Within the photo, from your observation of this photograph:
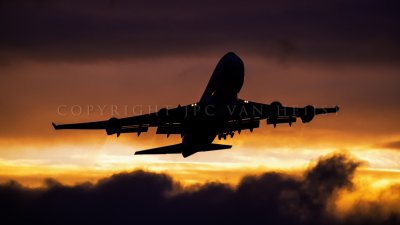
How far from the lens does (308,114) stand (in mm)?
123062

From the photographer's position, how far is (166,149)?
128500 millimetres

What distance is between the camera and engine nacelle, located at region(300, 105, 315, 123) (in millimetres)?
122562

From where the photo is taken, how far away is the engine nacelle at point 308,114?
122562 millimetres

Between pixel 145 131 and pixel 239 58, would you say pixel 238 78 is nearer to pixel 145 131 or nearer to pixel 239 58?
pixel 239 58

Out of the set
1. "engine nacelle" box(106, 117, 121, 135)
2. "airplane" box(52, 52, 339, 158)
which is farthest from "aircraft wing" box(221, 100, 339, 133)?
"engine nacelle" box(106, 117, 121, 135)

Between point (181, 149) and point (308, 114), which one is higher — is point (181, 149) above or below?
below

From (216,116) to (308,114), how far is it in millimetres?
12105

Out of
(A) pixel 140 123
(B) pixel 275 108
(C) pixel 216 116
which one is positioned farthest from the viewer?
(A) pixel 140 123

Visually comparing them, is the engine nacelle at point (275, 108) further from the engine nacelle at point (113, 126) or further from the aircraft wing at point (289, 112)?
the engine nacelle at point (113, 126)

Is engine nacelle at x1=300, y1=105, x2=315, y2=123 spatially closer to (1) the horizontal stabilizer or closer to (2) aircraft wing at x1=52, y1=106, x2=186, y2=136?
(1) the horizontal stabilizer

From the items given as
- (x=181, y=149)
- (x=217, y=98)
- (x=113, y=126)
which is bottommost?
(x=181, y=149)

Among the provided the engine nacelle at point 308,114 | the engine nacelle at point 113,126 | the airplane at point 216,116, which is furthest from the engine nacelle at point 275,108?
the engine nacelle at point 113,126

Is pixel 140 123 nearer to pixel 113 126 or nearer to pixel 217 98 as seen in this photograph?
pixel 113 126

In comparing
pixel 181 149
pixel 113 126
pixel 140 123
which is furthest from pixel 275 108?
pixel 113 126
